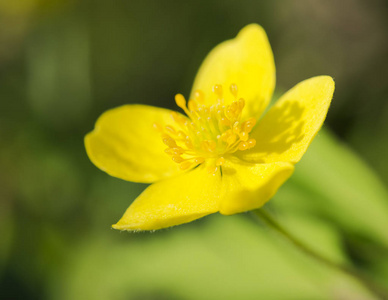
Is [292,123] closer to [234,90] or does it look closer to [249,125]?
[249,125]

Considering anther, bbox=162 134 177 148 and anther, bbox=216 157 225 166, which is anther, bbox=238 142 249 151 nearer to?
anther, bbox=216 157 225 166

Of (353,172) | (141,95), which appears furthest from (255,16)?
(353,172)

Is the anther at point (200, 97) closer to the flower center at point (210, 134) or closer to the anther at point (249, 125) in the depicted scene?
the flower center at point (210, 134)

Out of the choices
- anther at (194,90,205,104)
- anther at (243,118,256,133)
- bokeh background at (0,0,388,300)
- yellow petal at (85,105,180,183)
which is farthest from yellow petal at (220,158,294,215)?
bokeh background at (0,0,388,300)

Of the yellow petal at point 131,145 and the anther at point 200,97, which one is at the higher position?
the anther at point 200,97

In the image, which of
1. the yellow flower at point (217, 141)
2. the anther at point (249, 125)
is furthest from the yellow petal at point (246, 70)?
the anther at point (249, 125)

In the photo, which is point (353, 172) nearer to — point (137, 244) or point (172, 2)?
point (137, 244)
